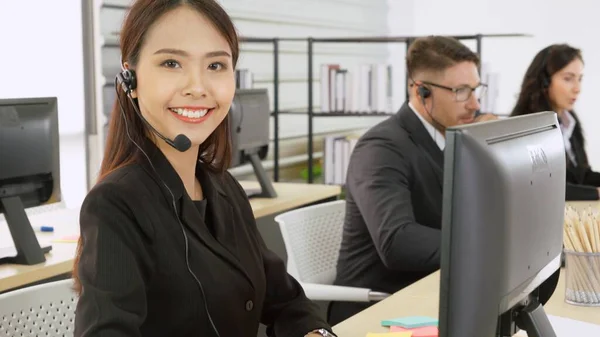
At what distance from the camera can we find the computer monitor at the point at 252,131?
3.96m

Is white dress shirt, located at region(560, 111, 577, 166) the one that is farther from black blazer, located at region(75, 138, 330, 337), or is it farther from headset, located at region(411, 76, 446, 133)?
black blazer, located at region(75, 138, 330, 337)

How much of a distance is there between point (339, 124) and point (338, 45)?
0.62m

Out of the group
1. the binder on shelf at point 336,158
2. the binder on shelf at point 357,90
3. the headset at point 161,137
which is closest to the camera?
the headset at point 161,137

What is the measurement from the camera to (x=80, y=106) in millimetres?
4547

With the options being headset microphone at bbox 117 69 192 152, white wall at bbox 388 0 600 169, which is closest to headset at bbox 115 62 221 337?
headset microphone at bbox 117 69 192 152

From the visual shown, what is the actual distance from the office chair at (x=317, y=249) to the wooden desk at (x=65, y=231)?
680 millimetres

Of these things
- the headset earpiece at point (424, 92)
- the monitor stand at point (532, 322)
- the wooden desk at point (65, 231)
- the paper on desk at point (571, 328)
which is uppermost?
the headset earpiece at point (424, 92)

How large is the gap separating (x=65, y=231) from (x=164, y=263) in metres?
1.87

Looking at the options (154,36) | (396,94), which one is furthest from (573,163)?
(154,36)

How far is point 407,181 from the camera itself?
262cm

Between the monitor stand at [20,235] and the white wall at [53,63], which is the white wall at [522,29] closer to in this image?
the white wall at [53,63]

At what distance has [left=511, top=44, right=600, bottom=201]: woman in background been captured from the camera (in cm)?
→ 396

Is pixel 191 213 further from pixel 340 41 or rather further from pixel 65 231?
pixel 340 41

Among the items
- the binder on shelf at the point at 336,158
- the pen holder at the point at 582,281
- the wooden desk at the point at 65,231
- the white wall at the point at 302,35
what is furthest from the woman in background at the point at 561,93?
the pen holder at the point at 582,281
